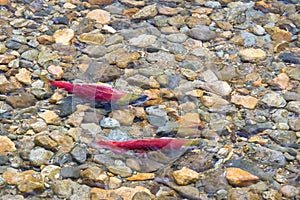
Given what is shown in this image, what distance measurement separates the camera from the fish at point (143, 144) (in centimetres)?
324

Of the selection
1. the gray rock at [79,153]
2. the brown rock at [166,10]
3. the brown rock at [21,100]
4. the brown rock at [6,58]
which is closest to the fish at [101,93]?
the brown rock at [21,100]

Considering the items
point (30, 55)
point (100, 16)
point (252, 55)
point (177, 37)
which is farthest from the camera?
point (100, 16)

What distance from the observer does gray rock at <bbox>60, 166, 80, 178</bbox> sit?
303 centimetres

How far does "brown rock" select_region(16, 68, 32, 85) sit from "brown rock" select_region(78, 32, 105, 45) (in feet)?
1.65

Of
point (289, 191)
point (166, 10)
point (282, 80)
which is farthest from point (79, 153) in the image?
point (166, 10)

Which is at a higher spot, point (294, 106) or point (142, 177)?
point (294, 106)

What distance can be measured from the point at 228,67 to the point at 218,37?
1.21 ft

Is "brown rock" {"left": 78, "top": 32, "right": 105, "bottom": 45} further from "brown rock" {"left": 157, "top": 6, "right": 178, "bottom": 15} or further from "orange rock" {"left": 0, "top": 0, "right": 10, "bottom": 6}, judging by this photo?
"orange rock" {"left": 0, "top": 0, "right": 10, "bottom": 6}

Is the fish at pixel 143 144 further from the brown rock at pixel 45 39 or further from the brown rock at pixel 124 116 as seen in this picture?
the brown rock at pixel 45 39

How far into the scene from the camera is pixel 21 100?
3.49 m

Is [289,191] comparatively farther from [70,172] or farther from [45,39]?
[45,39]

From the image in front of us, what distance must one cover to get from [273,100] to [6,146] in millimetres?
1564

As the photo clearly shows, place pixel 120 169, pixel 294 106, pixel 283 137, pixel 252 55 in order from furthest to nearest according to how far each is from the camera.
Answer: pixel 252 55 → pixel 294 106 → pixel 283 137 → pixel 120 169

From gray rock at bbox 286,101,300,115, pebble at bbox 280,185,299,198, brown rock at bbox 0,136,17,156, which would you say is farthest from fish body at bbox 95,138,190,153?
gray rock at bbox 286,101,300,115
